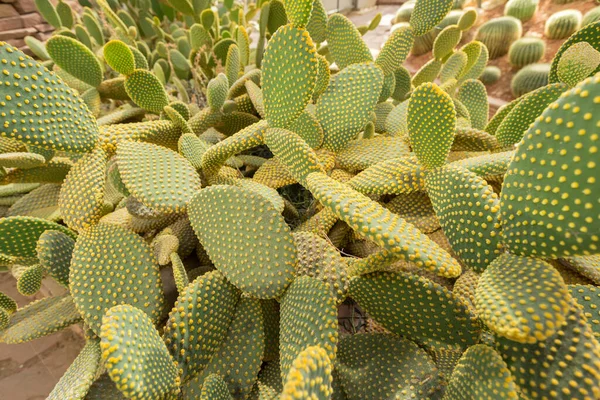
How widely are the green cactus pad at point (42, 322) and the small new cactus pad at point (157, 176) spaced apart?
1.14 ft

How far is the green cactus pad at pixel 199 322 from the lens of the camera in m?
0.66

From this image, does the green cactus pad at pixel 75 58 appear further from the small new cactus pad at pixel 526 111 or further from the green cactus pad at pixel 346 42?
the small new cactus pad at pixel 526 111

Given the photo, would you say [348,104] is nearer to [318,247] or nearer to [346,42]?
[346,42]

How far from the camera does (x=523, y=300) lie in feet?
1.56

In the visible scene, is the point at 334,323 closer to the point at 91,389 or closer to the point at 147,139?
the point at 91,389

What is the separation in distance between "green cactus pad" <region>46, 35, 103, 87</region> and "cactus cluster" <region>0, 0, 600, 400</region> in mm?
312

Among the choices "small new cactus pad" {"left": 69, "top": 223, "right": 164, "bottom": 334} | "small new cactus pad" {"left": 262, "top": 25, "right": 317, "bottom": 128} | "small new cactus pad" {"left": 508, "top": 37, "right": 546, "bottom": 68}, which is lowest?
"small new cactus pad" {"left": 508, "top": 37, "right": 546, "bottom": 68}

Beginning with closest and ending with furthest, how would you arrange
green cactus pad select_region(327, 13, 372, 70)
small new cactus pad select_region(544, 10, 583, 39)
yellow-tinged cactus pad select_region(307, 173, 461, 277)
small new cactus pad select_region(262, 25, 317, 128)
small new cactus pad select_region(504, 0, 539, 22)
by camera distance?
yellow-tinged cactus pad select_region(307, 173, 461, 277)
small new cactus pad select_region(262, 25, 317, 128)
green cactus pad select_region(327, 13, 372, 70)
small new cactus pad select_region(544, 10, 583, 39)
small new cactus pad select_region(504, 0, 539, 22)

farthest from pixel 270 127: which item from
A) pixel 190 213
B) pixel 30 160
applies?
pixel 30 160

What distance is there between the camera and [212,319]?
71cm

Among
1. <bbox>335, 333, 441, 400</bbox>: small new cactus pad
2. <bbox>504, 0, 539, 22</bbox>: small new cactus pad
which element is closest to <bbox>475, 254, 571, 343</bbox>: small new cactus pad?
<bbox>335, 333, 441, 400</bbox>: small new cactus pad

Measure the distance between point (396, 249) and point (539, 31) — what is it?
166 inches

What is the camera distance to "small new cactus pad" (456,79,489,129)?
4.70ft

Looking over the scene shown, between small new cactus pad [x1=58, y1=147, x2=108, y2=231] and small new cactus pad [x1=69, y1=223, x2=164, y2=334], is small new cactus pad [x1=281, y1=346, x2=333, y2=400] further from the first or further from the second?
small new cactus pad [x1=58, y1=147, x2=108, y2=231]
